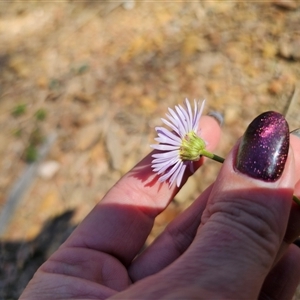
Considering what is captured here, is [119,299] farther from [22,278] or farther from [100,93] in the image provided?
[100,93]

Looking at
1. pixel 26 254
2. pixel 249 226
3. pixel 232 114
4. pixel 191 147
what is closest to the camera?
pixel 249 226

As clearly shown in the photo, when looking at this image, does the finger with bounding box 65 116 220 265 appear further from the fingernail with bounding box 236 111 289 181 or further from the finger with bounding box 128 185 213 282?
the fingernail with bounding box 236 111 289 181

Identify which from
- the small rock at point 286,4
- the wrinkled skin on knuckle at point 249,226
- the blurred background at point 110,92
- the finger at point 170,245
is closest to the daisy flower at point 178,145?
the finger at point 170,245

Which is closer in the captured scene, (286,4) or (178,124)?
(178,124)

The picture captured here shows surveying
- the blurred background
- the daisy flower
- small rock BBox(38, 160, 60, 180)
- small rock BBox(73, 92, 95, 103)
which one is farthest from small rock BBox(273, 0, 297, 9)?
small rock BBox(38, 160, 60, 180)

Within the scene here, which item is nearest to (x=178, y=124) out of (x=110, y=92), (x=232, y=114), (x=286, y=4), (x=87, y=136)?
(x=232, y=114)

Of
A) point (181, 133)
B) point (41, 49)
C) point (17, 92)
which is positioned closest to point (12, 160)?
point (17, 92)

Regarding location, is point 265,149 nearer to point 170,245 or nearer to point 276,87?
point 170,245

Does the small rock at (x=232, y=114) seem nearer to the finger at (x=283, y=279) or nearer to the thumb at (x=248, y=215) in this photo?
the finger at (x=283, y=279)
